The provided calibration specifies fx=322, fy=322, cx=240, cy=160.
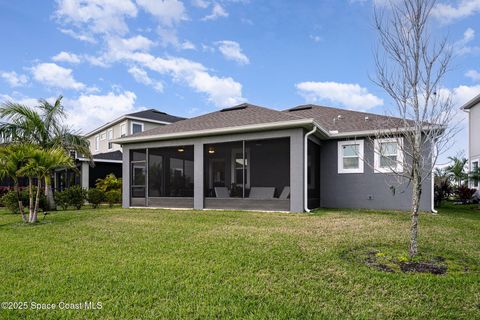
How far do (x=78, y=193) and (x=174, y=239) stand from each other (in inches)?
400

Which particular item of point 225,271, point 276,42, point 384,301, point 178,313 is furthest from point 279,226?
point 276,42

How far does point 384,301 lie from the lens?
3.32m

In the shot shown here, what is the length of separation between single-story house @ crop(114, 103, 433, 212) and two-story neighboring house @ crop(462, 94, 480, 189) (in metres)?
8.88

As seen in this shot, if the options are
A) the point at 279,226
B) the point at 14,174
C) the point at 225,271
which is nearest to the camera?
the point at 225,271

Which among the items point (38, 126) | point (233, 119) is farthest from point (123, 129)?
point (233, 119)

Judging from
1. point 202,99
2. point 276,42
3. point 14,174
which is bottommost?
point 14,174

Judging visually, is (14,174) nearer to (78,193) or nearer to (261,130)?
(78,193)

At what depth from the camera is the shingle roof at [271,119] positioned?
1194 cm

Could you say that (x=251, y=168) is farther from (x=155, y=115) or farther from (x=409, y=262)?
(x=409, y=262)

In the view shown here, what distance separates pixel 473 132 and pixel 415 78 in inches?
720

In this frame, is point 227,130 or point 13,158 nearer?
point 13,158

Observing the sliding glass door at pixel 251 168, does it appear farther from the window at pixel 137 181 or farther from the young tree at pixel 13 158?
the young tree at pixel 13 158

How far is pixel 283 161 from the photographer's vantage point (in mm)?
16062

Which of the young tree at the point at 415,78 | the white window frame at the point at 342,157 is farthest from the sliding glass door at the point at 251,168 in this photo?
the young tree at the point at 415,78
